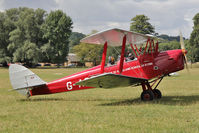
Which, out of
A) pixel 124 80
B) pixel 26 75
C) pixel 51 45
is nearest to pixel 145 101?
pixel 124 80

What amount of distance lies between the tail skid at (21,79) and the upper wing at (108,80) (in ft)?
8.89

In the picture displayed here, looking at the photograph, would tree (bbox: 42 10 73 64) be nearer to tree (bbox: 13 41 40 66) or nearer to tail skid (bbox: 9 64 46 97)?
tree (bbox: 13 41 40 66)

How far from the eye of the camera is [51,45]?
57.8 meters

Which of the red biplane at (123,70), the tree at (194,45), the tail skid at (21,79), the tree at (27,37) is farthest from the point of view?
the tree at (194,45)

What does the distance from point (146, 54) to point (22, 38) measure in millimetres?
50392

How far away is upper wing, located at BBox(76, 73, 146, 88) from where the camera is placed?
7851mm

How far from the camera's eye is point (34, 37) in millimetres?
57469

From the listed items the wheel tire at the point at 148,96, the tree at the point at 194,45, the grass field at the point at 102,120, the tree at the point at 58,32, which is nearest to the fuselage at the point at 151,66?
the wheel tire at the point at 148,96

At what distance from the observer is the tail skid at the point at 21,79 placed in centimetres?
984

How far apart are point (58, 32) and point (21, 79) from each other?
48.9 meters

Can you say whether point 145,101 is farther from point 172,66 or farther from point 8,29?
point 8,29

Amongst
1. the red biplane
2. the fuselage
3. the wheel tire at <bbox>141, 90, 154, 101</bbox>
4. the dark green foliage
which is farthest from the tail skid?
the dark green foliage

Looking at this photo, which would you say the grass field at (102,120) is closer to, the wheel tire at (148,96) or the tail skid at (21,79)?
the wheel tire at (148,96)


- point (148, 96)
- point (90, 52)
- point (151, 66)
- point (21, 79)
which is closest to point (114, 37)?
point (151, 66)
